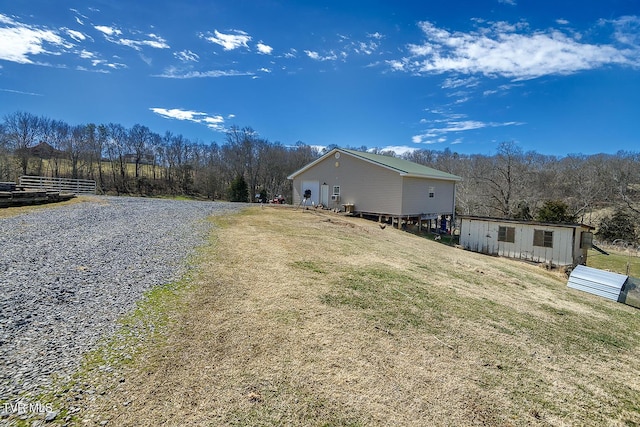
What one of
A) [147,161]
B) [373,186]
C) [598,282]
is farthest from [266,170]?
[598,282]

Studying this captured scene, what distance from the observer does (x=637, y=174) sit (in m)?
35.8

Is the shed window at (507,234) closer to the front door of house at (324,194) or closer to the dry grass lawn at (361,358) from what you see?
the dry grass lawn at (361,358)

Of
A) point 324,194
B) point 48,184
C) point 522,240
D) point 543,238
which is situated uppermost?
point 48,184

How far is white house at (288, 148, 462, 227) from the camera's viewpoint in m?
19.9

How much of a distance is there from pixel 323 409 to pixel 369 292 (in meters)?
3.28

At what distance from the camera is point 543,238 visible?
16.2 m

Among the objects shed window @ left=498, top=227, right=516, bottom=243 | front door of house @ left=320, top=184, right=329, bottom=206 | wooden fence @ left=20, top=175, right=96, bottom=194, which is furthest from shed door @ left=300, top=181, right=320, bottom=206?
wooden fence @ left=20, top=175, right=96, bottom=194

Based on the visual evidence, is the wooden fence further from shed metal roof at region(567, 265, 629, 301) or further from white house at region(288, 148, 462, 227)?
shed metal roof at region(567, 265, 629, 301)

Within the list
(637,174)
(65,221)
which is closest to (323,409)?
(65,221)

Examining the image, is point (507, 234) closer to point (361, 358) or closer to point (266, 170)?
point (361, 358)

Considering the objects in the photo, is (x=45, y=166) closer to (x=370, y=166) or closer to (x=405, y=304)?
(x=370, y=166)

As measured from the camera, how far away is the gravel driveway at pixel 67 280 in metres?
3.12

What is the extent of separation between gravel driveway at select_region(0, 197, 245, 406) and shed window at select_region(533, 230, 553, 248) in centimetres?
1578

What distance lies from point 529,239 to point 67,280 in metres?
18.7
